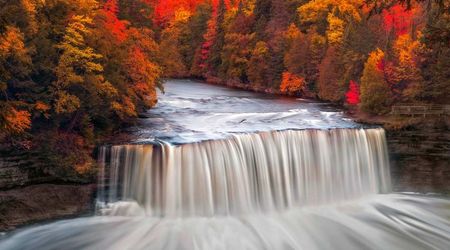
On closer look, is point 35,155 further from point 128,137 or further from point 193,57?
point 193,57

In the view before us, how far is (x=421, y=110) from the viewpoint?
27.6m

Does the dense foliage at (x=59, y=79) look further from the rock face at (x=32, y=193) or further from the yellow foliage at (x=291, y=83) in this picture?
the yellow foliage at (x=291, y=83)

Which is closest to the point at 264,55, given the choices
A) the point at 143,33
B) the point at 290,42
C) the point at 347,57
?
the point at 290,42

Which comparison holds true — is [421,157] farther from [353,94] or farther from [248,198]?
[353,94]

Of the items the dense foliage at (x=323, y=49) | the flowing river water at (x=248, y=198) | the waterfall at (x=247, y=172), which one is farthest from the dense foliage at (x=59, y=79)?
the dense foliage at (x=323, y=49)

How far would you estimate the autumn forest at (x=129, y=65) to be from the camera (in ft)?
63.2

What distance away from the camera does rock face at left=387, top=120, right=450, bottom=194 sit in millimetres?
25703

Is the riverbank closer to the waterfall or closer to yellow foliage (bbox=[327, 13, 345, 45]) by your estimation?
the waterfall

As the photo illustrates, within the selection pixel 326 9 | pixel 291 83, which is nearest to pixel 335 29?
pixel 326 9

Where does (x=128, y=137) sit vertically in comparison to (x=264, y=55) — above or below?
below

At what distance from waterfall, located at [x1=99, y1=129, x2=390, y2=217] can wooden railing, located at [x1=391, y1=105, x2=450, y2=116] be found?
2692 millimetres

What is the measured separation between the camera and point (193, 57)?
256 feet

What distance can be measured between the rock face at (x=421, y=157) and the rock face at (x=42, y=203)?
640 inches

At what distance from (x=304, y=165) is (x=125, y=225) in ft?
30.7
